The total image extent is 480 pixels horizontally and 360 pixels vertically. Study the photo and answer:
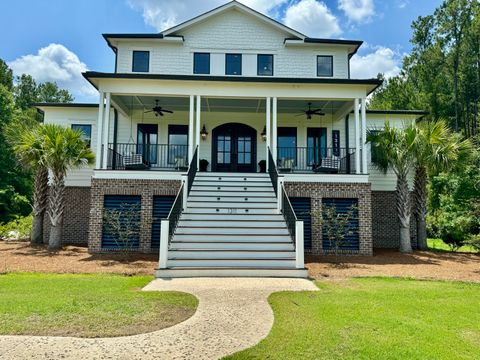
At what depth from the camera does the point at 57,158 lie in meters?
12.7

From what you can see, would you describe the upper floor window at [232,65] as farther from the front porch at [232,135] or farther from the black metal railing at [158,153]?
the black metal railing at [158,153]

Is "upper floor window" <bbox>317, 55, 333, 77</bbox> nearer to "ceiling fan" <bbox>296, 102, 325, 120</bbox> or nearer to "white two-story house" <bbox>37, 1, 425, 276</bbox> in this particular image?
"white two-story house" <bbox>37, 1, 425, 276</bbox>

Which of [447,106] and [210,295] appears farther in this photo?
[447,106]

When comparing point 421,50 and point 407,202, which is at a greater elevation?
point 421,50

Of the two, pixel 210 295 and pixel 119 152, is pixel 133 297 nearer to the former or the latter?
pixel 210 295

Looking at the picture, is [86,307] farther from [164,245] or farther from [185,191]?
[185,191]

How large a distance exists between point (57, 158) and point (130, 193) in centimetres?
295

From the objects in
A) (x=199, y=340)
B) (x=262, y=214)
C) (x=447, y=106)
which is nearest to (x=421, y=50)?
(x=447, y=106)

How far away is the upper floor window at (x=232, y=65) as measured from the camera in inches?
653

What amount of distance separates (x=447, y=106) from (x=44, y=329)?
114 feet

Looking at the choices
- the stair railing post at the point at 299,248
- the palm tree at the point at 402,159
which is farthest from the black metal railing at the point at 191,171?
the palm tree at the point at 402,159

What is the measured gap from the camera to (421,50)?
111 ft

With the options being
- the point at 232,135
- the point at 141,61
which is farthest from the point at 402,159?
the point at 141,61

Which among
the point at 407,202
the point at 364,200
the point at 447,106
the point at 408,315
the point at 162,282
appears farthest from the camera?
the point at 447,106
